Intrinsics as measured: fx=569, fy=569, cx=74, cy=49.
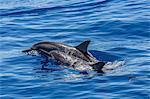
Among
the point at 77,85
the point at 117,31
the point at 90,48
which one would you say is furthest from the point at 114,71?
the point at 117,31

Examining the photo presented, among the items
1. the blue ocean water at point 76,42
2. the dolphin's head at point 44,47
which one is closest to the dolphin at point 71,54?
the dolphin's head at point 44,47

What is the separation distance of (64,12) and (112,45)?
260 inches

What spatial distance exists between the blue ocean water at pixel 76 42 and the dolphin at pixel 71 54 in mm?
444

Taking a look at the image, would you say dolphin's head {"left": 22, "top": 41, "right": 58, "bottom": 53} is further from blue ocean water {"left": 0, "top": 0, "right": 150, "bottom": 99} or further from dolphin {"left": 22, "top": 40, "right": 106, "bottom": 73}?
blue ocean water {"left": 0, "top": 0, "right": 150, "bottom": 99}

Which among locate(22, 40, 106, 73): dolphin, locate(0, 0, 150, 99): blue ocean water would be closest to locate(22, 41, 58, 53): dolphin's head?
locate(22, 40, 106, 73): dolphin

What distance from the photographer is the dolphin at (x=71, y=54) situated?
15.9m

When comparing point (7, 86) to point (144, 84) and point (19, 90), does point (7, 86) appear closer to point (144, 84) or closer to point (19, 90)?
point (19, 90)

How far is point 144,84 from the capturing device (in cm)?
1409

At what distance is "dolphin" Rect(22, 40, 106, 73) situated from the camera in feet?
52.2

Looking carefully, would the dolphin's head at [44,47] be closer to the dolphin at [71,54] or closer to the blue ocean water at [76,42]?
the dolphin at [71,54]

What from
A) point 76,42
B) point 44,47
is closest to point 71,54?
point 44,47

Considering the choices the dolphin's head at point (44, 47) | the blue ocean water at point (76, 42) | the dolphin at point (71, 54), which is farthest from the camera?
the dolphin's head at point (44, 47)

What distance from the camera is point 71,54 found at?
16875 mm

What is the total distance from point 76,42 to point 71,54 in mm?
1980
